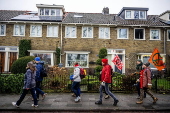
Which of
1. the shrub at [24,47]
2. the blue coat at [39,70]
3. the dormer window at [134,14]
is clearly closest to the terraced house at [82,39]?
the shrub at [24,47]

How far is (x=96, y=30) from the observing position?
1599 cm

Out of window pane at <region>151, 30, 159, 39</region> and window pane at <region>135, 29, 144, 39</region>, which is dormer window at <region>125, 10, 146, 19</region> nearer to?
window pane at <region>135, 29, 144, 39</region>

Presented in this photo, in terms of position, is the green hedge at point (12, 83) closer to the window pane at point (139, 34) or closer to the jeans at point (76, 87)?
the jeans at point (76, 87)

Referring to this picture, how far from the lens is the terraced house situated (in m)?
15.5

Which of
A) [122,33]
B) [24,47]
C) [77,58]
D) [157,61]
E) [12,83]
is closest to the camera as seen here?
[12,83]

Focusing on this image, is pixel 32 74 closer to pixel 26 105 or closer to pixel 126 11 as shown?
pixel 26 105

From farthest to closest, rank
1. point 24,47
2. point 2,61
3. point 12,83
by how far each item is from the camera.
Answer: point 2,61 → point 24,47 → point 12,83

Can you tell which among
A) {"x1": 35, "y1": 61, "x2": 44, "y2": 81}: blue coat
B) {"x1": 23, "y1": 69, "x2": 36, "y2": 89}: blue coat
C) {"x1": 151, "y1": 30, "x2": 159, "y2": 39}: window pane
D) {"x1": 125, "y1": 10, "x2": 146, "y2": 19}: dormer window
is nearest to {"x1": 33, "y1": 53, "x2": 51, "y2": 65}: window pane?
{"x1": 35, "y1": 61, "x2": 44, "y2": 81}: blue coat

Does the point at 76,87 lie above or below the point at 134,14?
below

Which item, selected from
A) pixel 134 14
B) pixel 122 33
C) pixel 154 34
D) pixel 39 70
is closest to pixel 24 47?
pixel 39 70

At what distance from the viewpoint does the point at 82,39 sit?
52.1 feet

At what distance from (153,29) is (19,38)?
57.2 feet

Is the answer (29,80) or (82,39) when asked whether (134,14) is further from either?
(29,80)

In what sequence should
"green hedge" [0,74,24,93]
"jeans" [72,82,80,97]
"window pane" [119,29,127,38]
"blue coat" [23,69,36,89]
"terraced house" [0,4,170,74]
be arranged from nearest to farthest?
"blue coat" [23,69,36,89] < "jeans" [72,82,80,97] < "green hedge" [0,74,24,93] < "terraced house" [0,4,170,74] < "window pane" [119,29,127,38]
